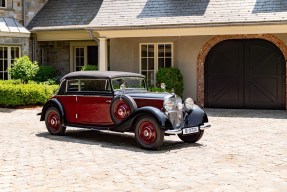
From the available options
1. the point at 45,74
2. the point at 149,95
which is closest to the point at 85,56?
the point at 45,74

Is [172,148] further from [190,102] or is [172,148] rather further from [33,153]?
→ [33,153]

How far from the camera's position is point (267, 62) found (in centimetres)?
1656

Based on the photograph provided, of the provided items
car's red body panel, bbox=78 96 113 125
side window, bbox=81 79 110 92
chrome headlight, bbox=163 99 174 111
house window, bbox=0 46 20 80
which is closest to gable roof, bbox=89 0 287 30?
house window, bbox=0 46 20 80

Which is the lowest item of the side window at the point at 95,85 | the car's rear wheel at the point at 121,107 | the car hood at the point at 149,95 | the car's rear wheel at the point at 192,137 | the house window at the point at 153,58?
the car's rear wheel at the point at 192,137

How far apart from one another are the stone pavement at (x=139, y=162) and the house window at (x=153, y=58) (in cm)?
673

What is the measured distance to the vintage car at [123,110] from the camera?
8.99m

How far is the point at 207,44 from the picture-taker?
683 inches

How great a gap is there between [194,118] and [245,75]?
309 inches

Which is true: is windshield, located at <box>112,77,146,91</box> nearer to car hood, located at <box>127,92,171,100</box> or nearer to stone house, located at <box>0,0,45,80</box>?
car hood, located at <box>127,92,171,100</box>

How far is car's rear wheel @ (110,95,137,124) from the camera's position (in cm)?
934

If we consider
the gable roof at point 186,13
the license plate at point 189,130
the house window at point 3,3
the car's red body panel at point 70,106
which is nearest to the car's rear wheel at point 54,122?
the car's red body panel at point 70,106

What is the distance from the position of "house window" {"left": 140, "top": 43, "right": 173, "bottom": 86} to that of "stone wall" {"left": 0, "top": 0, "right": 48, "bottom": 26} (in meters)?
6.02

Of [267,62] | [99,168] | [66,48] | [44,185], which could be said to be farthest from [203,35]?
[44,185]

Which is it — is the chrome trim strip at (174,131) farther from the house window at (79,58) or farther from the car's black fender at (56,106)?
the house window at (79,58)
